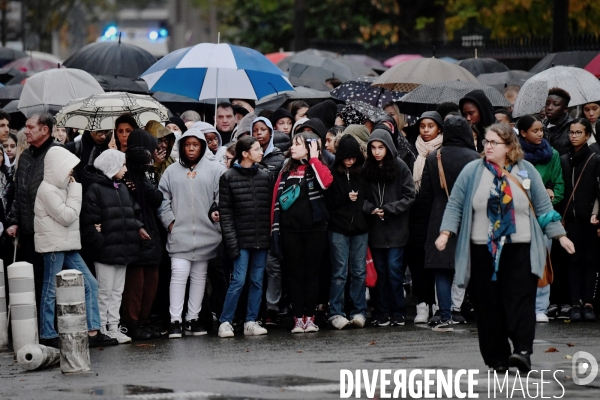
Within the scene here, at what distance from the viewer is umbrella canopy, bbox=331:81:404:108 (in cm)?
1820

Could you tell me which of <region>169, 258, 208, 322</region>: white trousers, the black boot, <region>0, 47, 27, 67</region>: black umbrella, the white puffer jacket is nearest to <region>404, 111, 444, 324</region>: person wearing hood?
<region>169, 258, 208, 322</region>: white trousers

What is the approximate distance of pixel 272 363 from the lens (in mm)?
11688

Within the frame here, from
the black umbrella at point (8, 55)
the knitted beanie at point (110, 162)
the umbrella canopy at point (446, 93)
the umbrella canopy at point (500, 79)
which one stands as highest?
the black umbrella at point (8, 55)

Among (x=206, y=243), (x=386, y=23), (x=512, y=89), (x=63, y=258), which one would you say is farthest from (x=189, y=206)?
(x=386, y=23)

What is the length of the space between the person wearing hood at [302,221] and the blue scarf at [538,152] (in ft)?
7.21

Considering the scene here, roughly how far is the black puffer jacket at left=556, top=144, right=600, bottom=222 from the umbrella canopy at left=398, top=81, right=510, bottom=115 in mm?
2682

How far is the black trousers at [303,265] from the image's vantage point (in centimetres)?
1402

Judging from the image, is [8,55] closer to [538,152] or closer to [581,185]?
[538,152]

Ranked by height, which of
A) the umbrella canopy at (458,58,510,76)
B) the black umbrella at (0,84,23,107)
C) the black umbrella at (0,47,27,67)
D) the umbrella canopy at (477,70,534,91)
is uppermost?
the black umbrella at (0,47,27,67)

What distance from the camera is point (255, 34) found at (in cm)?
4347

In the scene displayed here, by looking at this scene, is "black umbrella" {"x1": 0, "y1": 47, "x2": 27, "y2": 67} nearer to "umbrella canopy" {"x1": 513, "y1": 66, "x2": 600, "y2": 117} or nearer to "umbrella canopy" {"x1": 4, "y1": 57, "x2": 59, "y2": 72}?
"umbrella canopy" {"x1": 4, "y1": 57, "x2": 59, "y2": 72}

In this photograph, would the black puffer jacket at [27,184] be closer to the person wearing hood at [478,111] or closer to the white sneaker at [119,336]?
the white sneaker at [119,336]

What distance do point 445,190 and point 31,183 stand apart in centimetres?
419

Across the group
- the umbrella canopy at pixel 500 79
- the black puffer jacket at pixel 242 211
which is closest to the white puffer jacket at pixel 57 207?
the black puffer jacket at pixel 242 211
